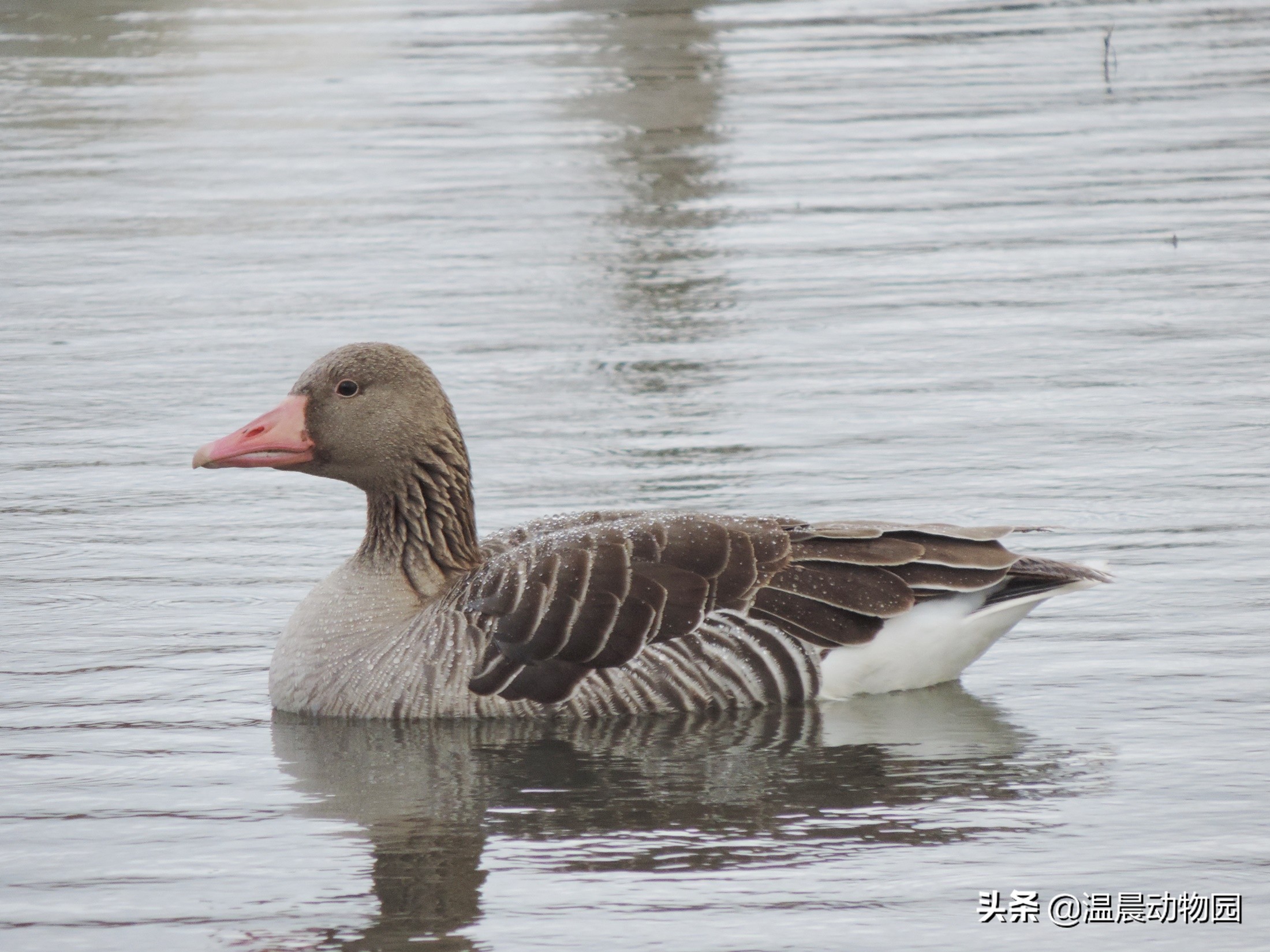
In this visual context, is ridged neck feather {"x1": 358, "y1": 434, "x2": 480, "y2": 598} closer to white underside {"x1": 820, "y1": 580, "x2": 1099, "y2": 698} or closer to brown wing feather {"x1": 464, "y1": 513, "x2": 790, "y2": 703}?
brown wing feather {"x1": 464, "y1": 513, "x2": 790, "y2": 703}

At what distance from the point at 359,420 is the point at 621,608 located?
1.29m

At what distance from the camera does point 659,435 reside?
1092 cm

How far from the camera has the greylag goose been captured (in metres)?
7.36

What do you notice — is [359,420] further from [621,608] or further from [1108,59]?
[1108,59]

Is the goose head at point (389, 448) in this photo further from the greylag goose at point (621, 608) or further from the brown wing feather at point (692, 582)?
the brown wing feather at point (692, 582)

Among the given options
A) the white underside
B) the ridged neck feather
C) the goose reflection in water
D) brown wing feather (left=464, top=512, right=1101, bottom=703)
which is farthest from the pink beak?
the white underside

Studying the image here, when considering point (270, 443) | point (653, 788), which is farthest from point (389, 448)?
point (653, 788)

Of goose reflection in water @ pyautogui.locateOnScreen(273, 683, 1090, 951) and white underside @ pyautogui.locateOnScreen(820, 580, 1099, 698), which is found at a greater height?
white underside @ pyautogui.locateOnScreen(820, 580, 1099, 698)

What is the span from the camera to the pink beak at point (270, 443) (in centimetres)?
760

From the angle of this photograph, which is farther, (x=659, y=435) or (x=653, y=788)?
(x=659, y=435)

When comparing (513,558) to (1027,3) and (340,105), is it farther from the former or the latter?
(1027,3)

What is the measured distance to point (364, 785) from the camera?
6.87m

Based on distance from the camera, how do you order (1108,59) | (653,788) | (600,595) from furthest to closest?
(1108,59)
(600,595)
(653,788)

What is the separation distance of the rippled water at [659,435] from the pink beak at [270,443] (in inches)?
34.6
